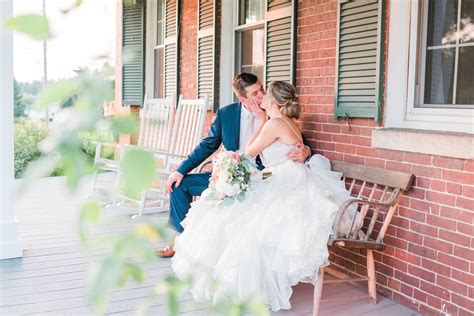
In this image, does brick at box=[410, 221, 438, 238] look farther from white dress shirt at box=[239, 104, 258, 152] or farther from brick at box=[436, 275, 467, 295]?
white dress shirt at box=[239, 104, 258, 152]

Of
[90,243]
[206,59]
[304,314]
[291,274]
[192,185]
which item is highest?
[206,59]

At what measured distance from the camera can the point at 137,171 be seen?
45 cm

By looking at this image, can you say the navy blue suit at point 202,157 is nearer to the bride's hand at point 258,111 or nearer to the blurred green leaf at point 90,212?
the bride's hand at point 258,111

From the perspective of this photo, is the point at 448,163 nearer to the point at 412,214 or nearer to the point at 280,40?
the point at 412,214

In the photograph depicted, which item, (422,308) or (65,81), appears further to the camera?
(422,308)

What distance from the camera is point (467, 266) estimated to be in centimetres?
267

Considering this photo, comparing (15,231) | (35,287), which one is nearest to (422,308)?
(35,287)

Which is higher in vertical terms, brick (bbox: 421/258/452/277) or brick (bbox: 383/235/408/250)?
brick (bbox: 383/235/408/250)

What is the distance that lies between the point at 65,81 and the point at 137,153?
0.29 ft

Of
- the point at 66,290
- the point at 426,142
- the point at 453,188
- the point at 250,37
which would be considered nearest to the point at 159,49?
the point at 250,37

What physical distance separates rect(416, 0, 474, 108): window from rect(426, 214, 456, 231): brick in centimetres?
60

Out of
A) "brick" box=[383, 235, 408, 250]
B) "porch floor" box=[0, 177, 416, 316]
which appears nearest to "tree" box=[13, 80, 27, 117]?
"porch floor" box=[0, 177, 416, 316]

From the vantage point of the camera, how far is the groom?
3898mm

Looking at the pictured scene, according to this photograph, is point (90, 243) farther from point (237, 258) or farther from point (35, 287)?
point (35, 287)
